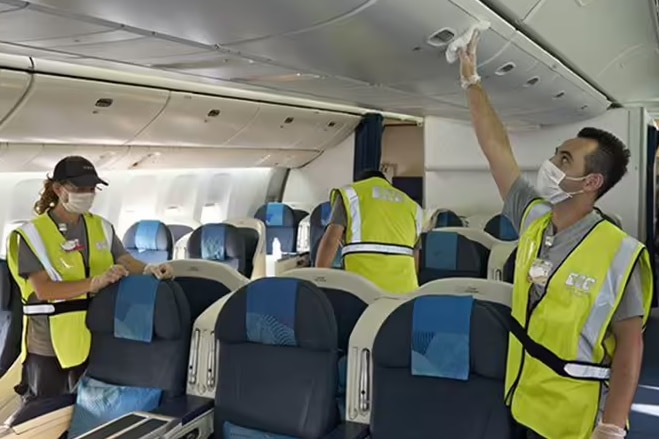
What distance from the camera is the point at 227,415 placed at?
9.54 ft

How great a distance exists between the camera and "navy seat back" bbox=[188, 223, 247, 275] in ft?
21.9

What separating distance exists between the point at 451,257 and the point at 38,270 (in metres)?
3.35

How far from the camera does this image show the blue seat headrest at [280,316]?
9.04 feet

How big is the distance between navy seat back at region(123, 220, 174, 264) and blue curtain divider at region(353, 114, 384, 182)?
3.45 metres

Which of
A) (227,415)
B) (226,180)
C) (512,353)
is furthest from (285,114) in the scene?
(512,353)

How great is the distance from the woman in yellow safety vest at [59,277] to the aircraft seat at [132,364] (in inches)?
5.6

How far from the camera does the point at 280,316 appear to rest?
2.81m

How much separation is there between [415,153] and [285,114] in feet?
14.6

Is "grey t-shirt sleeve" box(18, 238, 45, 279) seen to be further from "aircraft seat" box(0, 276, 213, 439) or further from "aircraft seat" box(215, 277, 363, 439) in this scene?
"aircraft seat" box(215, 277, 363, 439)

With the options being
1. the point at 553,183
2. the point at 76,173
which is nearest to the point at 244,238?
the point at 76,173

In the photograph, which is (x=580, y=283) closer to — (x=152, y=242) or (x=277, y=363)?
(x=277, y=363)

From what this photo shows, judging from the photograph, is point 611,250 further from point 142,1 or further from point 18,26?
point 18,26

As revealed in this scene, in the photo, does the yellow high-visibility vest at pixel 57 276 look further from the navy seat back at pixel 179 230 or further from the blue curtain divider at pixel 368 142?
the blue curtain divider at pixel 368 142

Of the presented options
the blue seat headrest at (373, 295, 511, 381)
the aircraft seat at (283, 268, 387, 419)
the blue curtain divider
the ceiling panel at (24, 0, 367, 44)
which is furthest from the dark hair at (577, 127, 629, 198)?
the blue curtain divider
